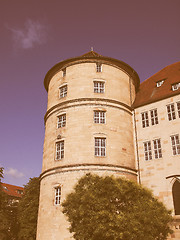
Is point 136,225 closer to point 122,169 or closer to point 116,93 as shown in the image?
point 122,169

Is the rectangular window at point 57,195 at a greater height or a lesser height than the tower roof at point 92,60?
lesser

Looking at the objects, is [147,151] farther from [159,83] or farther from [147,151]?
[159,83]

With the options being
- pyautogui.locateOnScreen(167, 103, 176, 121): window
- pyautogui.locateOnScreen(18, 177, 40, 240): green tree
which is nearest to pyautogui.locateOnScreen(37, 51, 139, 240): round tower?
pyautogui.locateOnScreen(167, 103, 176, 121): window

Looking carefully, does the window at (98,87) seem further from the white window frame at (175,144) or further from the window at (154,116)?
the white window frame at (175,144)

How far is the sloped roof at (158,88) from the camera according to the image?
28.2 metres

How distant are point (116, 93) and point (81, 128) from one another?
639 centimetres

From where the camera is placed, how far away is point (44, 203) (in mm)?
25656

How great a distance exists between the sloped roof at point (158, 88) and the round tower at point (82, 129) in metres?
1.44

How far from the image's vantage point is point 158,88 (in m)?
30.1

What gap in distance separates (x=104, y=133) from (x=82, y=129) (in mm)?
2369

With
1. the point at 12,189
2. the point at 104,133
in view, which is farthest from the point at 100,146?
the point at 12,189

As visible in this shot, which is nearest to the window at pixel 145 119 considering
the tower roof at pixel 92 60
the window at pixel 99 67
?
the tower roof at pixel 92 60

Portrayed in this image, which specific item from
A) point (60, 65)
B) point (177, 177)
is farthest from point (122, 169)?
point (60, 65)

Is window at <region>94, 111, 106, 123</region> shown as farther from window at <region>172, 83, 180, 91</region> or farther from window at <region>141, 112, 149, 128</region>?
window at <region>172, 83, 180, 91</region>
